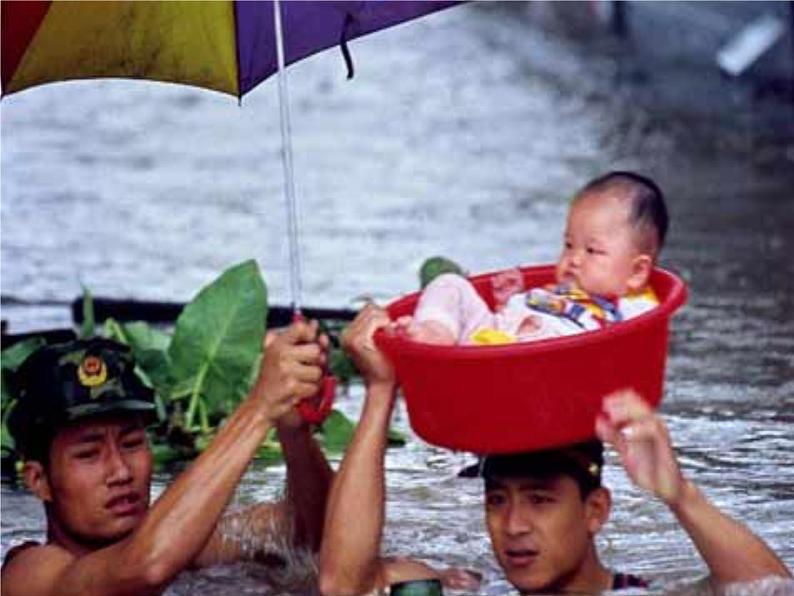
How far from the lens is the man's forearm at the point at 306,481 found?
6.00 meters

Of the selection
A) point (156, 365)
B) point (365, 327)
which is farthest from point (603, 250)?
point (156, 365)

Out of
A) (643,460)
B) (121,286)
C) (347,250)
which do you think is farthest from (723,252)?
(643,460)

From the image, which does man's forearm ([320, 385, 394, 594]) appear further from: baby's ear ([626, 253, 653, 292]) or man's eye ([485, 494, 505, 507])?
baby's ear ([626, 253, 653, 292])

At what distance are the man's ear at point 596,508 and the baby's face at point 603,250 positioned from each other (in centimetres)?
40

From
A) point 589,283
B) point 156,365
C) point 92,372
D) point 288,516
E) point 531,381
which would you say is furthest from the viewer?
point 156,365

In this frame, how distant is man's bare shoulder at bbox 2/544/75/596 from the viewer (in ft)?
18.9

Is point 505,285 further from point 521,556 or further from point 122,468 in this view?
point 122,468

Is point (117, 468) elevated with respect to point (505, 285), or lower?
lower

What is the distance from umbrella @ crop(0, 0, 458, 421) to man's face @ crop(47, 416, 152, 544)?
0.56 meters

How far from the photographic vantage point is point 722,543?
5.42m

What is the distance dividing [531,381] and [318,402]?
1.90ft

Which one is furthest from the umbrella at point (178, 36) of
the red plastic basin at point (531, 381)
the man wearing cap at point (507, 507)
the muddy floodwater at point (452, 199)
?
the muddy floodwater at point (452, 199)

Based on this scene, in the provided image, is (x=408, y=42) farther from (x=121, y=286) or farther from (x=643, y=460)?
(x=643, y=460)

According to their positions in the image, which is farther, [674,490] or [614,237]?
[614,237]
